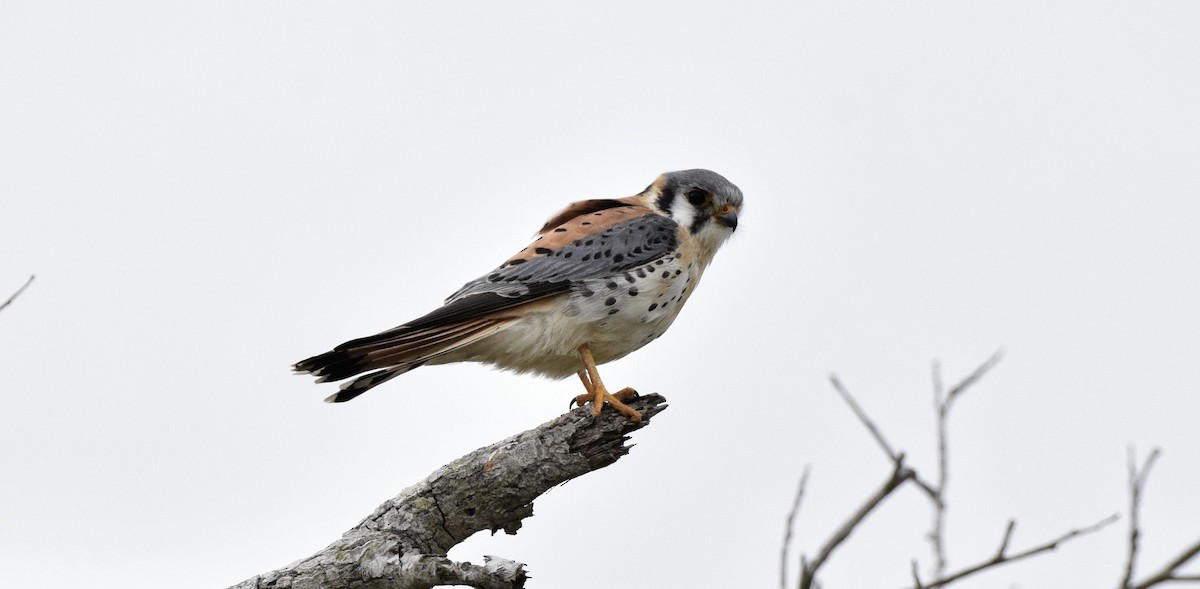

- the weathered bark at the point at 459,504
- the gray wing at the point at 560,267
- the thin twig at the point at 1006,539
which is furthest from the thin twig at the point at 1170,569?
the gray wing at the point at 560,267

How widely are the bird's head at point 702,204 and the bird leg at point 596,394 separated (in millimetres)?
893

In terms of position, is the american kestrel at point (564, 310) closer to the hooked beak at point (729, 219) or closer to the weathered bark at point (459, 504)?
the hooked beak at point (729, 219)

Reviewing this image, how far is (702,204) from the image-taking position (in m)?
6.08

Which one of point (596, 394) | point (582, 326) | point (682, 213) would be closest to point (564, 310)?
point (582, 326)

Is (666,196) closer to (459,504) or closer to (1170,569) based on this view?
(459,504)

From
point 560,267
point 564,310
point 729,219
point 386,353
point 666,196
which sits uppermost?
point 666,196

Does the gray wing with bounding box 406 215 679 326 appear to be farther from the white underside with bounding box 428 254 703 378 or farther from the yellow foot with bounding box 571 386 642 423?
the yellow foot with bounding box 571 386 642 423

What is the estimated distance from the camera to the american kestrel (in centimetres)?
505

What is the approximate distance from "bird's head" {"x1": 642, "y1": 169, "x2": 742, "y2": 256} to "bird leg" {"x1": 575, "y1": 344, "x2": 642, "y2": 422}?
2.93 feet

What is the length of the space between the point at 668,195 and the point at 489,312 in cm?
136

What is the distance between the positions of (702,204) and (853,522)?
3.81m

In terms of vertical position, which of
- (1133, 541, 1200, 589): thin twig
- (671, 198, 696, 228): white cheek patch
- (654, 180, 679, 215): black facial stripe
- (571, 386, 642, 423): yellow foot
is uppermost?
(654, 180, 679, 215): black facial stripe

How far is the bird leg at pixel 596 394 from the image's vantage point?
480 cm

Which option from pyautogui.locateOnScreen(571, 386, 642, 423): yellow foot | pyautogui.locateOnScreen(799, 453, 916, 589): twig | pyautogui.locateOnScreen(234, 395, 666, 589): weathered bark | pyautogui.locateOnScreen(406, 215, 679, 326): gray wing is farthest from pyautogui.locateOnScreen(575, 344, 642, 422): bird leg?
pyautogui.locateOnScreen(799, 453, 916, 589): twig
